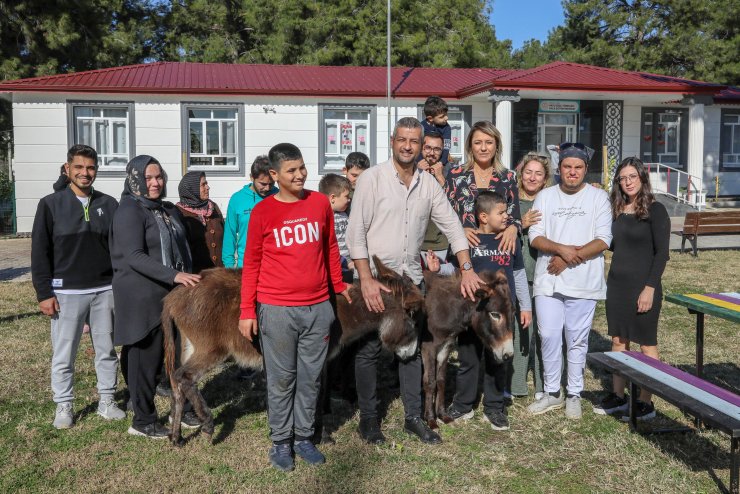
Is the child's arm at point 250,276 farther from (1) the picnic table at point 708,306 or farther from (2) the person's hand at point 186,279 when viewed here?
(1) the picnic table at point 708,306

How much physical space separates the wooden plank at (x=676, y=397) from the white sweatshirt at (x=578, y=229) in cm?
52

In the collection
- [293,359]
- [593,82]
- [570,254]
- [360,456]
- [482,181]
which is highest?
[593,82]

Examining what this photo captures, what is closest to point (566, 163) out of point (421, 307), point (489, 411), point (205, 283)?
point (421, 307)

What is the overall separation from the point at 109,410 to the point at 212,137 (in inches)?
555

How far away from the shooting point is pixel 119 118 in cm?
1745

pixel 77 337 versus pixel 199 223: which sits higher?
pixel 199 223

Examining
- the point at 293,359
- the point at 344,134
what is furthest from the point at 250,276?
the point at 344,134

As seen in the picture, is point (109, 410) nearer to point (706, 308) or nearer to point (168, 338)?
point (168, 338)

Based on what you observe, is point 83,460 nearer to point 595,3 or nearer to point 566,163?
point 566,163

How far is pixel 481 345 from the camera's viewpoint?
4.69 metres

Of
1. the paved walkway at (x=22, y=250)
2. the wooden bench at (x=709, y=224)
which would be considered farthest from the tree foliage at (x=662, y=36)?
the wooden bench at (x=709, y=224)

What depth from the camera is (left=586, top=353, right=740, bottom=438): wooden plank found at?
3.23m

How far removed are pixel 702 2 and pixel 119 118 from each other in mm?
26124

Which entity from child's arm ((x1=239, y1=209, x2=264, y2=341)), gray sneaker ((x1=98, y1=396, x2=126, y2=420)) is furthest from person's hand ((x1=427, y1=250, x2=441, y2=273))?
gray sneaker ((x1=98, y1=396, x2=126, y2=420))
